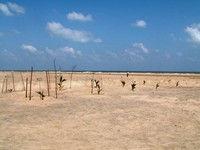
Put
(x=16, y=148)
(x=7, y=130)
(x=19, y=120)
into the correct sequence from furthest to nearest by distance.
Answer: (x=19, y=120) < (x=7, y=130) < (x=16, y=148)

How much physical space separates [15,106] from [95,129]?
7.63 metres

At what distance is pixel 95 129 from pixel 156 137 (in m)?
2.31

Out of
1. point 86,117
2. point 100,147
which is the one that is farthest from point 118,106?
point 100,147

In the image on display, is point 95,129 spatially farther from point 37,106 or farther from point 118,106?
point 37,106

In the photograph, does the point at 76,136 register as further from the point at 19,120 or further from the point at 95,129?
the point at 19,120

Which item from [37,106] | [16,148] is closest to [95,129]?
[16,148]

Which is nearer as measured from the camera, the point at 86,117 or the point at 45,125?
the point at 45,125

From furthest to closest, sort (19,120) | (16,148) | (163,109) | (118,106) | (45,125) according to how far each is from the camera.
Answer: (118,106) → (163,109) → (19,120) → (45,125) → (16,148)

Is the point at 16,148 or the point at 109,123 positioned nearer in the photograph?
the point at 16,148

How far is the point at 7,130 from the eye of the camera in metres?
12.0

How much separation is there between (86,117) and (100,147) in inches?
197

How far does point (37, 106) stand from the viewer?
732 inches

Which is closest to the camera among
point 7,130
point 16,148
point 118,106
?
point 16,148

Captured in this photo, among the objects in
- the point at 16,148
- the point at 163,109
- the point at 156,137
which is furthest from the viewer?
the point at 163,109
